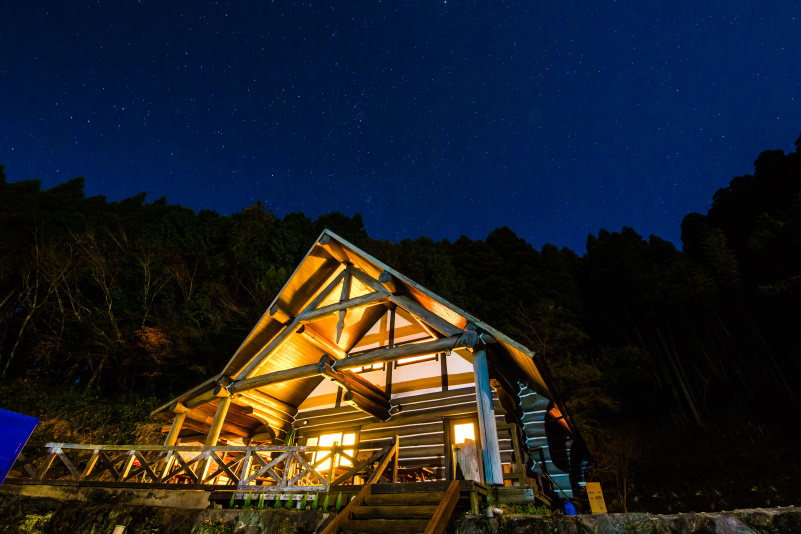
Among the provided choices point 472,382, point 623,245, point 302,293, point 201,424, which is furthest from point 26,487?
point 623,245

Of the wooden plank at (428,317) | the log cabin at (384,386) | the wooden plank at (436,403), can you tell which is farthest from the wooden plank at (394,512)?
the wooden plank at (436,403)

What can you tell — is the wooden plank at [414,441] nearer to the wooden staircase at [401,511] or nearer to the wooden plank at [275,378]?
the wooden plank at [275,378]

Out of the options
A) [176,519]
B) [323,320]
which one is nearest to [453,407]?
[323,320]

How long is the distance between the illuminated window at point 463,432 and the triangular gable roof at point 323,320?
2228mm

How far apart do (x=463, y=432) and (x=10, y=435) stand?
364 inches

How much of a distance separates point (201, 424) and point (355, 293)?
727cm

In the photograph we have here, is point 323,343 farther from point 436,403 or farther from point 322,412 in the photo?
point 322,412

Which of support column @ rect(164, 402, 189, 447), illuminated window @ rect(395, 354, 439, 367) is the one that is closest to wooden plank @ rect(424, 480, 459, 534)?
illuminated window @ rect(395, 354, 439, 367)

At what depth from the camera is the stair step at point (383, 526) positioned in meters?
5.92

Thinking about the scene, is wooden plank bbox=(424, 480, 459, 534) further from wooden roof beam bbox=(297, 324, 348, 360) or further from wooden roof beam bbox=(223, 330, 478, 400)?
wooden roof beam bbox=(297, 324, 348, 360)

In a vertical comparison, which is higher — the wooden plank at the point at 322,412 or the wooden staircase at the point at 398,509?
the wooden plank at the point at 322,412

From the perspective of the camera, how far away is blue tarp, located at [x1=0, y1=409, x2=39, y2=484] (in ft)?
16.6

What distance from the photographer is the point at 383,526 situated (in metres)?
6.17

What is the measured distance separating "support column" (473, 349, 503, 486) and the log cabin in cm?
3
